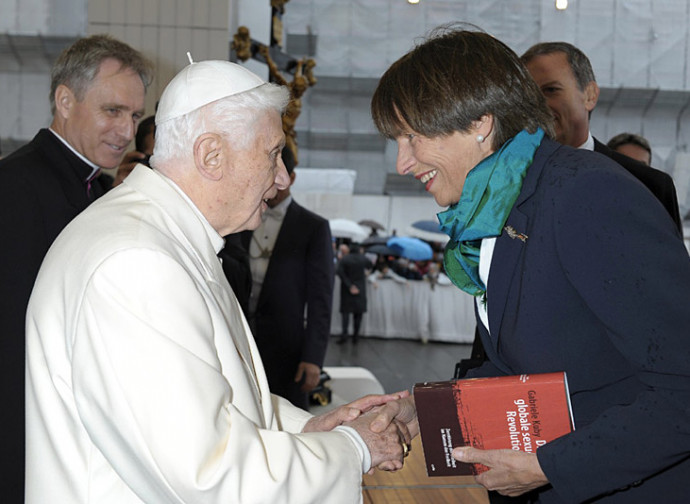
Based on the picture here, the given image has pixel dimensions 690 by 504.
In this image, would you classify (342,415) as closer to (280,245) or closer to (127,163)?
(127,163)

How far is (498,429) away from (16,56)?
703 inches

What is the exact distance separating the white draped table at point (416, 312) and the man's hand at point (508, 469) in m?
11.0

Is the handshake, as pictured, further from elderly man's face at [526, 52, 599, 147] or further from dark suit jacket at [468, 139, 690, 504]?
elderly man's face at [526, 52, 599, 147]

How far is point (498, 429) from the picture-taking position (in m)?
1.67

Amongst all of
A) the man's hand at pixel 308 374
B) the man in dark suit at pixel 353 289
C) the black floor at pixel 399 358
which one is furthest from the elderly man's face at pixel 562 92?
the man in dark suit at pixel 353 289

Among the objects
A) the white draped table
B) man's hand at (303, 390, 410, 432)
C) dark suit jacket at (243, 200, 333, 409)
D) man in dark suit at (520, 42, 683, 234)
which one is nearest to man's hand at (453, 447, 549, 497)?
man's hand at (303, 390, 410, 432)

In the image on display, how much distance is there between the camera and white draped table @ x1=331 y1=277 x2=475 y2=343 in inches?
507

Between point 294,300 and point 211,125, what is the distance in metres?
2.88

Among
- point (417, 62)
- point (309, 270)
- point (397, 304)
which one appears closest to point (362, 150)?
point (397, 304)

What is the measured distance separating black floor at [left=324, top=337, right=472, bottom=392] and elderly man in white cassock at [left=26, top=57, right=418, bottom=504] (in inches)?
287

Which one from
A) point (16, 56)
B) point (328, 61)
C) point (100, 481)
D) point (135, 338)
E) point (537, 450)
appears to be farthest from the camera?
point (328, 61)

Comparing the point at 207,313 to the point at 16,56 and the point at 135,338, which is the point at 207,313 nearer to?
the point at 135,338

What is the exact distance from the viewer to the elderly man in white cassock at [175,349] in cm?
136

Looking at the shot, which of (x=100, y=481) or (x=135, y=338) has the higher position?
(x=135, y=338)
